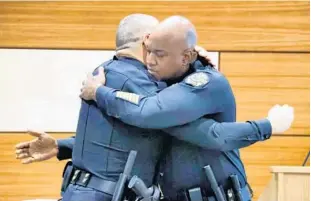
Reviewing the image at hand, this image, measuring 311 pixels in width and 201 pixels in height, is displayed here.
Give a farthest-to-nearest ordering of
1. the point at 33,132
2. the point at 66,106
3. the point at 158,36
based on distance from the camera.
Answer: the point at 66,106 → the point at 33,132 → the point at 158,36

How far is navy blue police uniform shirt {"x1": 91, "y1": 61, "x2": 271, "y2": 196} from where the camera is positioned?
73.9 inches

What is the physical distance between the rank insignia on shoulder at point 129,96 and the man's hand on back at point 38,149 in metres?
0.50

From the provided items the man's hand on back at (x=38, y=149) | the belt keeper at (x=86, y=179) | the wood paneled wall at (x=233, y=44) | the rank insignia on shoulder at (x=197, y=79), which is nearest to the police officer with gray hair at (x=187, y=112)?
the rank insignia on shoulder at (x=197, y=79)

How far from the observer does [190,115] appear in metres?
1.89

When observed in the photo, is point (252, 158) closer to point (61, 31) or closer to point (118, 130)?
point (61, 31)

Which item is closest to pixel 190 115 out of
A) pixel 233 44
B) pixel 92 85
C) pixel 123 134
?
pixel 123 134

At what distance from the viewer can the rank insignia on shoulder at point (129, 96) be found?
6.20 feet

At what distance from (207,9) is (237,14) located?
19 centimetres

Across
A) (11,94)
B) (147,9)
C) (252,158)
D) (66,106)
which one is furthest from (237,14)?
(11,94)

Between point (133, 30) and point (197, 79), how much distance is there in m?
0.28

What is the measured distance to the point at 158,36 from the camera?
1.91 metres

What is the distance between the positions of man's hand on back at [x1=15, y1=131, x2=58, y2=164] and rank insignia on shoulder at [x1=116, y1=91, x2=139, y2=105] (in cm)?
50

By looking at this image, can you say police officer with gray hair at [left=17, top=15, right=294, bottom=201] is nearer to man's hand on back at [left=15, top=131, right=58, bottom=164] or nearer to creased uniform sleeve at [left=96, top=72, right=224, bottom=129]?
creased uniform sleeve at [left=96, top=72, right=224, bottom=129]

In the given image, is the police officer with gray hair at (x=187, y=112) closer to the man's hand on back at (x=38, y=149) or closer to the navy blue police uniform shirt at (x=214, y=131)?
the navy blue police uniform shirt at (x=214, y=131)
